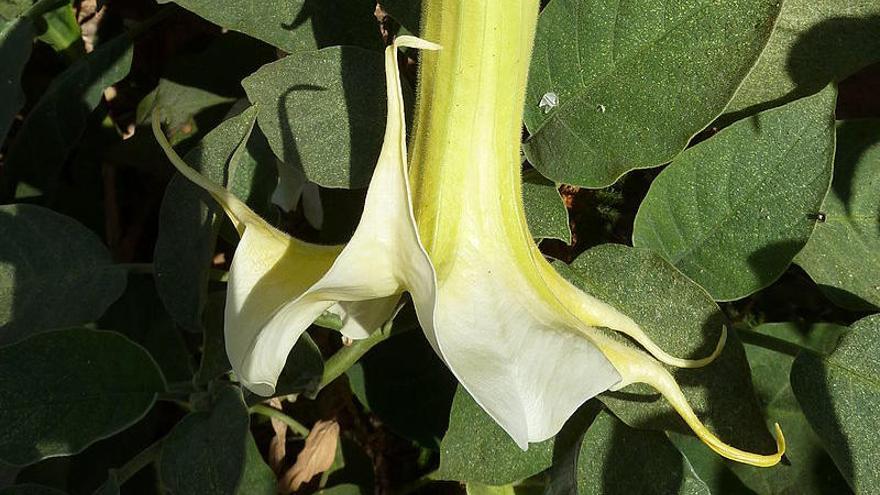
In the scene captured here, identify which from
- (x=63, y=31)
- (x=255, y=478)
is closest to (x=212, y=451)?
(x=255, y=478)

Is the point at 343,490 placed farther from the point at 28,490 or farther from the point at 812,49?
the point at 812,49

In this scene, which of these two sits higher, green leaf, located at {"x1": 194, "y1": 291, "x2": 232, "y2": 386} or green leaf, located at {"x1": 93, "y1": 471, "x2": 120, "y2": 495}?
green leaf, located at {"x1": 194, "y1": 291, "x2": 232, "y2": 386}

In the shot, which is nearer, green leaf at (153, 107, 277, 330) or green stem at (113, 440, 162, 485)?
green leaf at (153, 107, 277, 330)

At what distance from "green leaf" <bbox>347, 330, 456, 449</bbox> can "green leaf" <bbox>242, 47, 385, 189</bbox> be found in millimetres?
221

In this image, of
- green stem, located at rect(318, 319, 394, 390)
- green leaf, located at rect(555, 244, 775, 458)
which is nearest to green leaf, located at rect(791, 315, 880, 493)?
green leaf, located at rect(555, 244, 775, 458)

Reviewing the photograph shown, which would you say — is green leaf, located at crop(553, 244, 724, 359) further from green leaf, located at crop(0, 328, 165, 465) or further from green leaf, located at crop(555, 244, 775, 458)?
Answer: green leaf, located at crop(0, 328, 165, 465)

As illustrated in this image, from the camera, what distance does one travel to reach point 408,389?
2.75 ft

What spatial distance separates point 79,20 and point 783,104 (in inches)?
28.0

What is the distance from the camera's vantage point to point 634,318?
0.66 m

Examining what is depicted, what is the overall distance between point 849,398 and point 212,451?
1.39 feet

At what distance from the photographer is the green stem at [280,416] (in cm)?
86

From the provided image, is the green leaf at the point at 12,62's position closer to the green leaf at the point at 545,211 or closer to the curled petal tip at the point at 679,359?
the green leaf at the point at 545,211

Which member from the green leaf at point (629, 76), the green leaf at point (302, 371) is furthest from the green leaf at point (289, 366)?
the green leaf at point (629, 76)

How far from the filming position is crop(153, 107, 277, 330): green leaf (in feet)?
2.22
